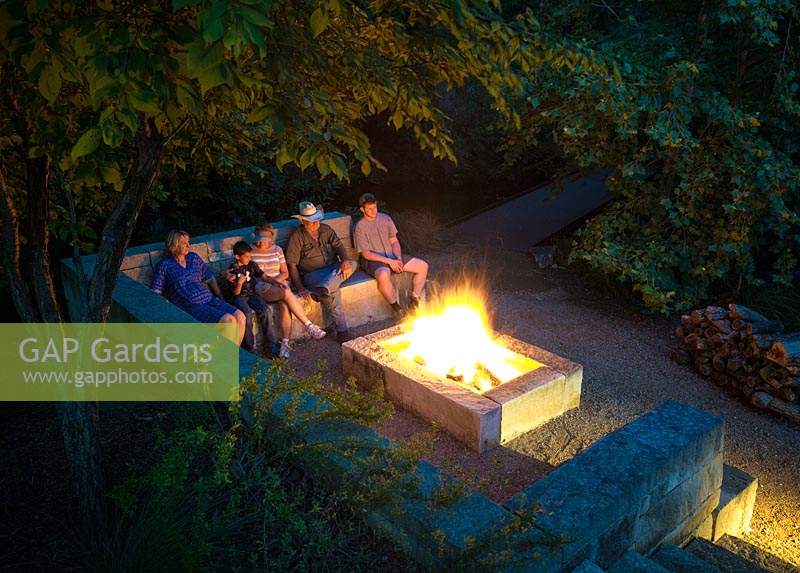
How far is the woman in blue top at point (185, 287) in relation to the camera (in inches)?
231

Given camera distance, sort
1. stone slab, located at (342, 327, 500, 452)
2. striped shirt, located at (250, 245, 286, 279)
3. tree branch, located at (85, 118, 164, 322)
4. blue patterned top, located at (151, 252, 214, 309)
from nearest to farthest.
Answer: tree branch, located at (85, 118, 164, 322) < stone slab, located at (342, 327, 500, 452) < blue patterned top, located at (151, 252, 214, 309) < striped shirt, located at (250, 245, 286, 279)

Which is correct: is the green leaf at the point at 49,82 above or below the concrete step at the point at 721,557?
above

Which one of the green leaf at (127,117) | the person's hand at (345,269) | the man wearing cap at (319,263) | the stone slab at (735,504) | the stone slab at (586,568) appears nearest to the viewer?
the green leaf at (127,117)

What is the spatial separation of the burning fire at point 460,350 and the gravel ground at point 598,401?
52 centimetres

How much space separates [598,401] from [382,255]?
116 inches

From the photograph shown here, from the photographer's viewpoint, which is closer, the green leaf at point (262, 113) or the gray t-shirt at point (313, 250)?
the green leaf at point (262, 113)

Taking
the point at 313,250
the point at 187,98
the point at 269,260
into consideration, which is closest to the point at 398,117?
the point at 187,98

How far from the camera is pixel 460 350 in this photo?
223 inches

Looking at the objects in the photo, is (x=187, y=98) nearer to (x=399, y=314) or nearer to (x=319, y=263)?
(x=319, y=263)

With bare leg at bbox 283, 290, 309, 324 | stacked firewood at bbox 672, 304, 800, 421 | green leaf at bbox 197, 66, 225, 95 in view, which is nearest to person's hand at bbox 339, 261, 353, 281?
bare leg at bbox 283, 290, 309, 324

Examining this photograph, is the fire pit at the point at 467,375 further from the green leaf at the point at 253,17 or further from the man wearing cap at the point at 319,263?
the green leaf at the point at 253,17

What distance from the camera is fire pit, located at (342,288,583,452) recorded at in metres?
4.74

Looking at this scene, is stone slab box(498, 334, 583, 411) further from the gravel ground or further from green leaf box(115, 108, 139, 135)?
green leaf box(115, 108, 139, 135)

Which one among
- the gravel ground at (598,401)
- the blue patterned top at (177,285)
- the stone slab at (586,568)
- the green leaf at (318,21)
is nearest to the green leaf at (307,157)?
the green leaf at (318,21)
